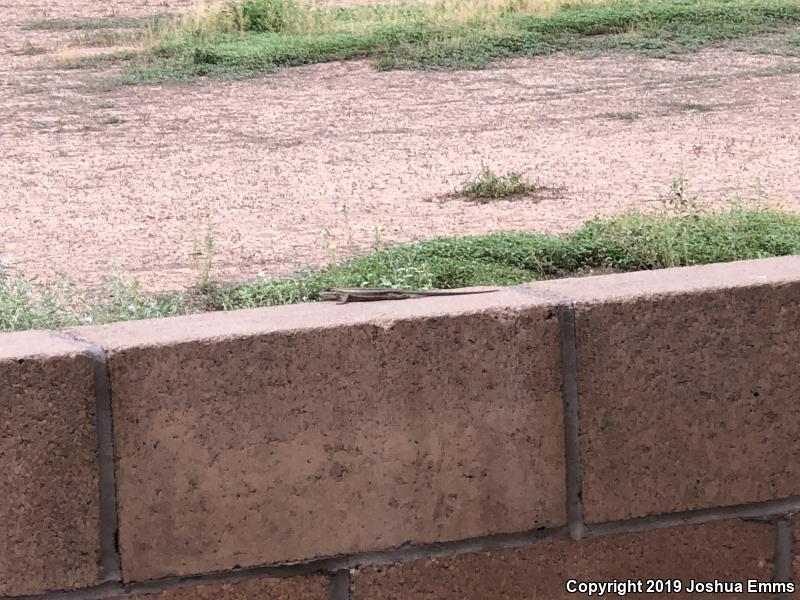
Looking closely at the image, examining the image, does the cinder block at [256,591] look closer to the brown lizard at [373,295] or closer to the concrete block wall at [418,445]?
the concrete block wall at [418,445]

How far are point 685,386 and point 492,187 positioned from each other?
5.34m

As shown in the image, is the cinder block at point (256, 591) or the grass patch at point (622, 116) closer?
the cinder block at point (256, 591)

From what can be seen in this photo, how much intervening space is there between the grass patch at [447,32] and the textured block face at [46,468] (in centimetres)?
1074

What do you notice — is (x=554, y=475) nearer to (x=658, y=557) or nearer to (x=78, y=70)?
(x=658, y=557)

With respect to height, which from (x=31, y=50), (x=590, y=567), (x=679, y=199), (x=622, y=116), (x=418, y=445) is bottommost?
(x=622, y=116)

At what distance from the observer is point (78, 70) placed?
542 inches

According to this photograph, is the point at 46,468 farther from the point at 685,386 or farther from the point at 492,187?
the point at 492,187

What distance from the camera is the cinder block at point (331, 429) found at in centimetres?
248

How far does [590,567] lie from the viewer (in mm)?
2736

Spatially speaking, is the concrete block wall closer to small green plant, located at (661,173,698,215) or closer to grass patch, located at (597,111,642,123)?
small green plant, located at (661,173,698,215)

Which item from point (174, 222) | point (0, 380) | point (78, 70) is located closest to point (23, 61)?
point (78, 70)

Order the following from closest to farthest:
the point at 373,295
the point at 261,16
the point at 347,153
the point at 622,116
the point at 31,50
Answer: the point at 373,295 < the point at 347,153 < the point at 622,116 < the point at 31,50 < the point at 261,16

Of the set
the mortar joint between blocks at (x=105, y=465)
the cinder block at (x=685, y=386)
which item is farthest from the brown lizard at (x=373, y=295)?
the mortar joint between blocks at (x=105, y=465)

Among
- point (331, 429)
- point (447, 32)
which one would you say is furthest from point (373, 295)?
point (447, 32)
